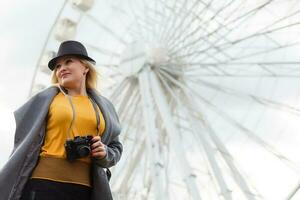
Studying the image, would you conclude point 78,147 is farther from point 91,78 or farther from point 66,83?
point 91,78

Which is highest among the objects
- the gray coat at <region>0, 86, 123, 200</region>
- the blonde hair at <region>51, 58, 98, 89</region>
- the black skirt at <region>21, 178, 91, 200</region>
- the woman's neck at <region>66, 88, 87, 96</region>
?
the blonde hair at <region>51, 58, 98, 89</region>

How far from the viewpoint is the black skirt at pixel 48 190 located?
2.03 m

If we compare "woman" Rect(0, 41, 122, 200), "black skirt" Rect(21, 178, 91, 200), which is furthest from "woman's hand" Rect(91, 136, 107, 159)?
"black skirt" Rect(21, 178, 91, 200)

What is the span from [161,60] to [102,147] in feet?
28.8

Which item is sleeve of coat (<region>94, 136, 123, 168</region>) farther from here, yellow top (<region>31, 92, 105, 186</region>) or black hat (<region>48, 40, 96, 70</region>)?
black hat (<region>48, 40, 96, 70</region>)

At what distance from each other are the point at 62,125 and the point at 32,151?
13cm

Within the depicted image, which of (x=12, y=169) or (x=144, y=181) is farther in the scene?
(x=144, y=181)

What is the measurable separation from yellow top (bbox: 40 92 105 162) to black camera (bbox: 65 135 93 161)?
50mm

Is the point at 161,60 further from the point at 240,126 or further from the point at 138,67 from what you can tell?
the point at 240,126

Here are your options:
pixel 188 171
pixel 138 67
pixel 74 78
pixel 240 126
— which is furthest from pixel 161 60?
pixel 74 78

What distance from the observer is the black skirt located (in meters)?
2.03

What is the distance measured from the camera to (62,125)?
6.97 feet

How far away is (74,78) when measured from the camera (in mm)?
2271

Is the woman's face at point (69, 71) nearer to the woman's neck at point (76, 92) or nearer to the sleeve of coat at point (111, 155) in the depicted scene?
the woman's neck at point (76, 92)
